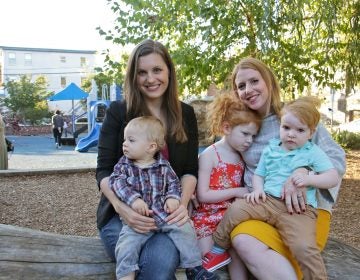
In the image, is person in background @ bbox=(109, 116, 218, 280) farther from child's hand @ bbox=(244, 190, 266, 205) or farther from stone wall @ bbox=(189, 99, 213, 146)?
stone wall @ bbox=(189, 99, 213, 146)

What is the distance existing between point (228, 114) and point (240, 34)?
3893 mm

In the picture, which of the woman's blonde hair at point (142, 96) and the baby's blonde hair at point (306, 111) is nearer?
the baby's blonde hair at point (306, 111)

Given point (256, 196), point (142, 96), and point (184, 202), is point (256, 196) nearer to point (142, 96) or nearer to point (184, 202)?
point (184, 202)

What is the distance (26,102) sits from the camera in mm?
34031

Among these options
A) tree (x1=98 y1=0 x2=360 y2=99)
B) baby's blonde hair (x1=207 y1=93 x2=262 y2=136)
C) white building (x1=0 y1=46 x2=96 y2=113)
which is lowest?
baby's blonde hair (x1=207 y1=93 x2=262 y2=136)

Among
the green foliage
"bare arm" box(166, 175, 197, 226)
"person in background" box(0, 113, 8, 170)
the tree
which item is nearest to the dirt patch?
"person in background" box(0, 113, 8, 170)

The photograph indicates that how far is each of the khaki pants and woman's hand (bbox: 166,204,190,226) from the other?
0.72ft

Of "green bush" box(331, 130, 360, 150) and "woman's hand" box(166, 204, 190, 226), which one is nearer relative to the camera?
"woman's hand" box(166, 204, 190, 226)

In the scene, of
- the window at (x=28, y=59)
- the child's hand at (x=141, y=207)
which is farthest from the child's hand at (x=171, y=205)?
the window at (x=28, y=59)

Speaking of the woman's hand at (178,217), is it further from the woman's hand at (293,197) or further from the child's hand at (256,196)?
the woman's hand at (293,197)

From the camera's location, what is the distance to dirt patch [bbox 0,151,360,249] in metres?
5.05

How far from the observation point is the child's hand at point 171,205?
6.75ft

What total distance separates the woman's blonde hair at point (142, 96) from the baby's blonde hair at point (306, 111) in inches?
22.6

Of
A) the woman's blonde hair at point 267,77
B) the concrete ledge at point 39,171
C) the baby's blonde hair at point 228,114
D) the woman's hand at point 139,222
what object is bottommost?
the concrete ledge at point 39,171
